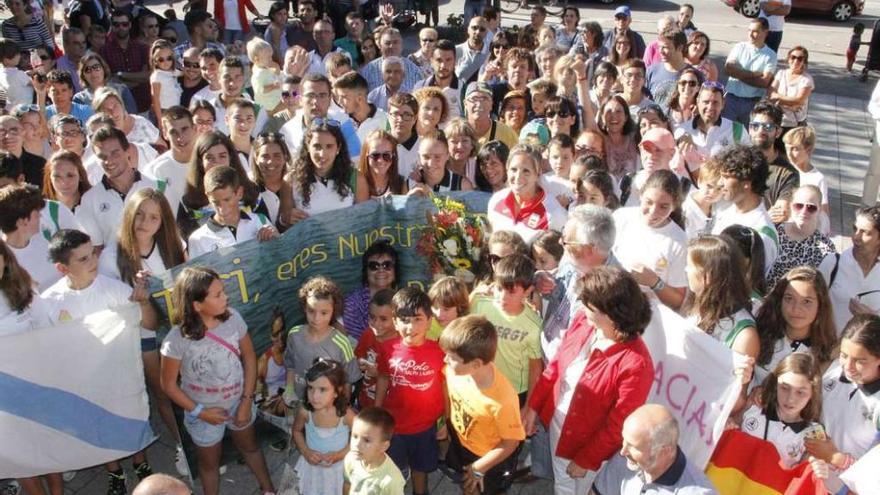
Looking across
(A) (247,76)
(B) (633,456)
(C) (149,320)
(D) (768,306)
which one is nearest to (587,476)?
(B) (633,456)

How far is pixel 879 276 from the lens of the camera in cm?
468

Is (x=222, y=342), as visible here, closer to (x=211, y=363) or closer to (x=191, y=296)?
(x=211, y=363)

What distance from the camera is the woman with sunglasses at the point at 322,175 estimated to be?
18.4 ft

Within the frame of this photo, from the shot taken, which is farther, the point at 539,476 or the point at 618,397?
the point at 539,476

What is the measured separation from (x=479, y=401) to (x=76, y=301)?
231 cm

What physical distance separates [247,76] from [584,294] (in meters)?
6.35

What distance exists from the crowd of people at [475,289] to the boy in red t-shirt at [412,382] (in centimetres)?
1

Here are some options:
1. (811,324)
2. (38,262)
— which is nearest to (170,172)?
(38,262)

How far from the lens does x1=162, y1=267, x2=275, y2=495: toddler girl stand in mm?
4211

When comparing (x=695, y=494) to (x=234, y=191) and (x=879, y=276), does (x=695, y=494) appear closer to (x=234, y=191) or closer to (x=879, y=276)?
(x=879, y=276)

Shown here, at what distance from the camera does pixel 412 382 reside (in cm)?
431

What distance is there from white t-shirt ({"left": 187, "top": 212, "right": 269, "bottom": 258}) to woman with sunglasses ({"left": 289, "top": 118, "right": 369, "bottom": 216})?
23.9 inches

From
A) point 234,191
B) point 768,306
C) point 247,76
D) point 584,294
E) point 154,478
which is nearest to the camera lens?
point 154,478

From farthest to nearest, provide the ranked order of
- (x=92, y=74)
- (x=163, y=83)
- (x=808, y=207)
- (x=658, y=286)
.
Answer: (x=163, y=83), (x=92, y=74), (x=808, y=207), (x=658, y=286)
